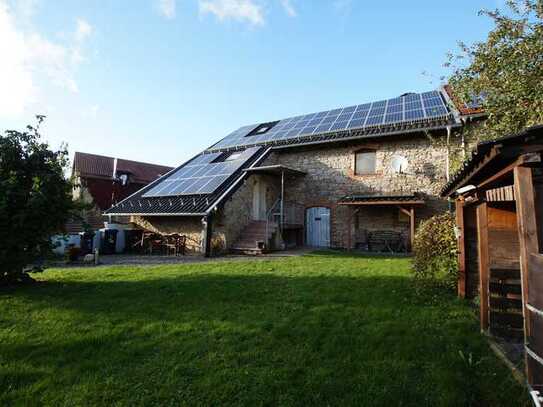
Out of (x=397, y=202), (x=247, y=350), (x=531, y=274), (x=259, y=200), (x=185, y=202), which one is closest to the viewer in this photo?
(x=531, y=274)

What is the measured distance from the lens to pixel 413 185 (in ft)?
42.0

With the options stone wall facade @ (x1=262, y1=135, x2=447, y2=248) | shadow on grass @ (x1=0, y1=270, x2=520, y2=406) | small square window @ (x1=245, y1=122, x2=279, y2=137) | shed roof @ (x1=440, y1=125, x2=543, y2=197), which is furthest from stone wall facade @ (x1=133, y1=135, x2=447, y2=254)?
shed roof @ (x1=440, y1=125, x2=543, y2=197)

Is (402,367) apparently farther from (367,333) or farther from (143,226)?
(143,226)

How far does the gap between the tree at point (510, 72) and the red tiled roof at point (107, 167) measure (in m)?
25.5

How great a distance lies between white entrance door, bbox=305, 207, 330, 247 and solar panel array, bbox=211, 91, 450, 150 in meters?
3.86

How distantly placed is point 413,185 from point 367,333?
415 inches

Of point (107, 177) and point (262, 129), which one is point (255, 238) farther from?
point (107, 177)

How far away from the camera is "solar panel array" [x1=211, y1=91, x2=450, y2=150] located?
13.4m

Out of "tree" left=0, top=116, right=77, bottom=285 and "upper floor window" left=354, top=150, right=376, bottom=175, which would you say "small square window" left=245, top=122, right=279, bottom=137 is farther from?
"tree" left=0, top=116, right=77, bottom=285

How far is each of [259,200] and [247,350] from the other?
10762 mm

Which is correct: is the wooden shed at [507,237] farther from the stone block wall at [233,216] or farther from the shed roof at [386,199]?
the stone block wall at [233,216]

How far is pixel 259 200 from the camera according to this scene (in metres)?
13.9

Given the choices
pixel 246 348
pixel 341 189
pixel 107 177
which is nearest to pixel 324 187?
pixel 341 189

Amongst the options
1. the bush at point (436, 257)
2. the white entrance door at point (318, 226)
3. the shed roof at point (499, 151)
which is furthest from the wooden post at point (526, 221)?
the white entrance door at point (318, 226)
